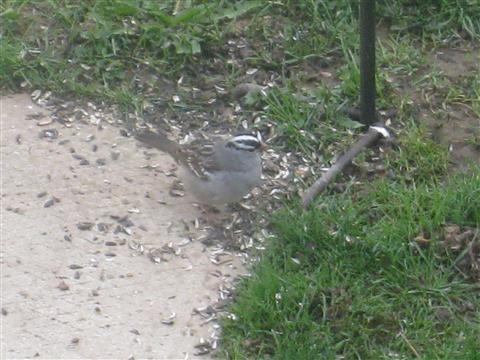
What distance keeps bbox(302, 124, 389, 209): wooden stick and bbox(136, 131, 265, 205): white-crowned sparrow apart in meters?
0.26

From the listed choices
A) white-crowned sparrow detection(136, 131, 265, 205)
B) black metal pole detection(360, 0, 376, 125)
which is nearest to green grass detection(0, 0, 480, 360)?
black metal pole detection(360, 0, 376, 125)

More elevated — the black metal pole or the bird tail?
the black metal pole

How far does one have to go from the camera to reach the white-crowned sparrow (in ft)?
18.8

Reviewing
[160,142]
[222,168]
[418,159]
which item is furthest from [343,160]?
[160,142]

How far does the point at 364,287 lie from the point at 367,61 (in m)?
1.33

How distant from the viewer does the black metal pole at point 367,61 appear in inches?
234

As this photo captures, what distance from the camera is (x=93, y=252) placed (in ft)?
18.6

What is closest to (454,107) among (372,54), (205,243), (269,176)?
(372,54)

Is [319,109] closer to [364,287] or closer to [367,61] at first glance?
[367,61]

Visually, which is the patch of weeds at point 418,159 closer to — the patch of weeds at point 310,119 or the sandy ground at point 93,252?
the patch of weeds at point 310,119

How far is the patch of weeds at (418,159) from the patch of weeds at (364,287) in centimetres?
22

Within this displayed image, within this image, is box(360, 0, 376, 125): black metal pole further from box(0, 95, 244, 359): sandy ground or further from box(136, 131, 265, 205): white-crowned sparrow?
box(0, 95, 244, 359): sandy ground

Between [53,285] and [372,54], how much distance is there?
1.94 metres

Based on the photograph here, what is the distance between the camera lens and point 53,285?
5.46 metres
